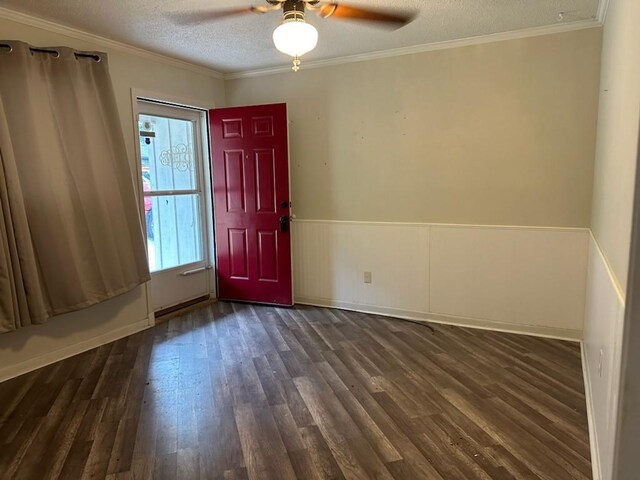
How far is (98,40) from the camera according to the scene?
3.44m

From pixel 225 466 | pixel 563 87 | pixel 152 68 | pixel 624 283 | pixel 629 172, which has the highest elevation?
pixel 152 68

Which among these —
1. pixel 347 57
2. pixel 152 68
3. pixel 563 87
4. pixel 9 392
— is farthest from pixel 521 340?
pixel 152 68

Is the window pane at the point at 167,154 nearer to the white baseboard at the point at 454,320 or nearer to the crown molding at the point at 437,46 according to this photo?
the crown molding at the point at 437,46

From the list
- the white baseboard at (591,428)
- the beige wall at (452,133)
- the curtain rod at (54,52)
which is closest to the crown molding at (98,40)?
the curtain rod at (54,52)

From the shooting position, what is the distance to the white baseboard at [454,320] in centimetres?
353

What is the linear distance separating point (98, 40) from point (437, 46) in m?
2.75

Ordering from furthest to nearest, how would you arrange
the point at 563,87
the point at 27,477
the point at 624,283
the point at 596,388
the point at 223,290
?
the point at 223,290 → the point at 563,87 → the point at 596,388 → the point at 27,477 → the point at 624,283

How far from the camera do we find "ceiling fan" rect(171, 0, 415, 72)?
7.44ft

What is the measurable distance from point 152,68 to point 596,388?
13.4 feet

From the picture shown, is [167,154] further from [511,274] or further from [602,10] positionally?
[602,10]

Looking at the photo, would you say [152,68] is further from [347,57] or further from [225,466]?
[225,466]

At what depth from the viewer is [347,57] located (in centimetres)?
407

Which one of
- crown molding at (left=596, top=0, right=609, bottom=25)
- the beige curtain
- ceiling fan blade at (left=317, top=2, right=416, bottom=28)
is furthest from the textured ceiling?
the beige curtain

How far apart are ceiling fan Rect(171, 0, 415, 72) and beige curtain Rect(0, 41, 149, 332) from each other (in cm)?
93
